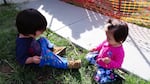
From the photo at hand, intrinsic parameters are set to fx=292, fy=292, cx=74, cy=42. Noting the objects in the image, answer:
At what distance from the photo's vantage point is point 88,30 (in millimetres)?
4328

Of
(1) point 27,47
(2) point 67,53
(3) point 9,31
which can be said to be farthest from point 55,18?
(1) point 27,47

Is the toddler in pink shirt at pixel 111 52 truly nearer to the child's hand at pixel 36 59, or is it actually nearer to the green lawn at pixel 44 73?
the green lawn at pixel 44 73

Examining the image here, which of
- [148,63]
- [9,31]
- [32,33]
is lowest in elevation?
[148,63]

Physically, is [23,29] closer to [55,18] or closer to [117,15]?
[55,18]

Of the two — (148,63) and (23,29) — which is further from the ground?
(23,29)

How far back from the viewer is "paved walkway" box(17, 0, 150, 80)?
11.7ft

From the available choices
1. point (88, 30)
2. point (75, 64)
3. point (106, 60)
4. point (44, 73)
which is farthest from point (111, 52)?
point (88, 30)

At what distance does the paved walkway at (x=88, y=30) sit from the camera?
11.7ft

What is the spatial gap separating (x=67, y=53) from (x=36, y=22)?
0.79m

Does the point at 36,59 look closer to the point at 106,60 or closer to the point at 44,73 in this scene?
the point at 44,73

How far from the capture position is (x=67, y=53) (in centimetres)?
379

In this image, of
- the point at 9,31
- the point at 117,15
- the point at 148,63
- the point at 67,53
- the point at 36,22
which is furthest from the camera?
the point at 117,15

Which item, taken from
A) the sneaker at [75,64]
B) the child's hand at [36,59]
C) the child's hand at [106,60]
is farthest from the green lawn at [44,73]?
the child's hand at [106,60]

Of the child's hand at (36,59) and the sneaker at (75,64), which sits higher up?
the child's hand at (36,59)
